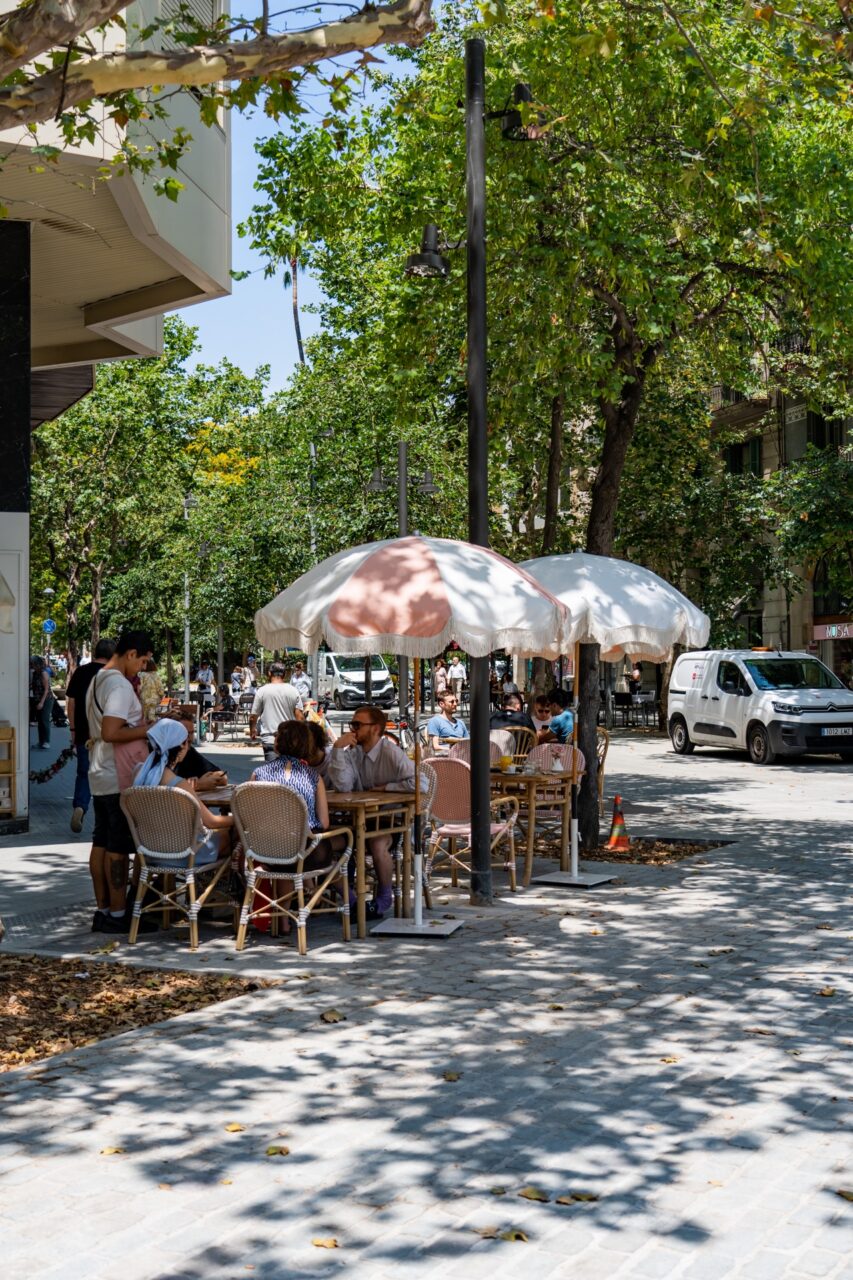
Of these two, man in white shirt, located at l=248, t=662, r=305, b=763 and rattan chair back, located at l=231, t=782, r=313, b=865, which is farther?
man in white shirt, located at l=248, t=662, r=305, b=763

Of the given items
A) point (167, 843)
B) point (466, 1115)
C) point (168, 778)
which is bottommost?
point (466, 1115)

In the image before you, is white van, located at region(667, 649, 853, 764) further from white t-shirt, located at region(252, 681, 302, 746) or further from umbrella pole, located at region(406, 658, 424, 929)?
umbrella pole, located at region(406, 658, 424, 929)

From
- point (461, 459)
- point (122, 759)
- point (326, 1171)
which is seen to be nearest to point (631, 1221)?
point (326, 1171)

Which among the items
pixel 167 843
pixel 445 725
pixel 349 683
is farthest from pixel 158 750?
pixel 349 683

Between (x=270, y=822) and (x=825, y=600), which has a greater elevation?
(x=825, y=600)

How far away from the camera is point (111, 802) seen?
912cm

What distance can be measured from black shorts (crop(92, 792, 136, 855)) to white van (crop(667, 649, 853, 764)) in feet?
56.6

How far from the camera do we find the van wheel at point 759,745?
24859 millimetres

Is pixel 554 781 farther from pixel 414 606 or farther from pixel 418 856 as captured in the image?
pixel 414 606

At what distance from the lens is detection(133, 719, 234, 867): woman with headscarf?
348 inches

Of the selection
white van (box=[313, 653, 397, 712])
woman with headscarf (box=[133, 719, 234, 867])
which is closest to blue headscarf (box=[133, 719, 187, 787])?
woman with headscarf (box=[133, 719, 234, 867])

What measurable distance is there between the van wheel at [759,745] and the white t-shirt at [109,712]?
1731cm

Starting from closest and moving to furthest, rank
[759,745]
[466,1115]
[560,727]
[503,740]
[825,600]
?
[466,1115], [503,740], [560,727], [759,745], [825,600]

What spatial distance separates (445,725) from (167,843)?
6.80 meters
